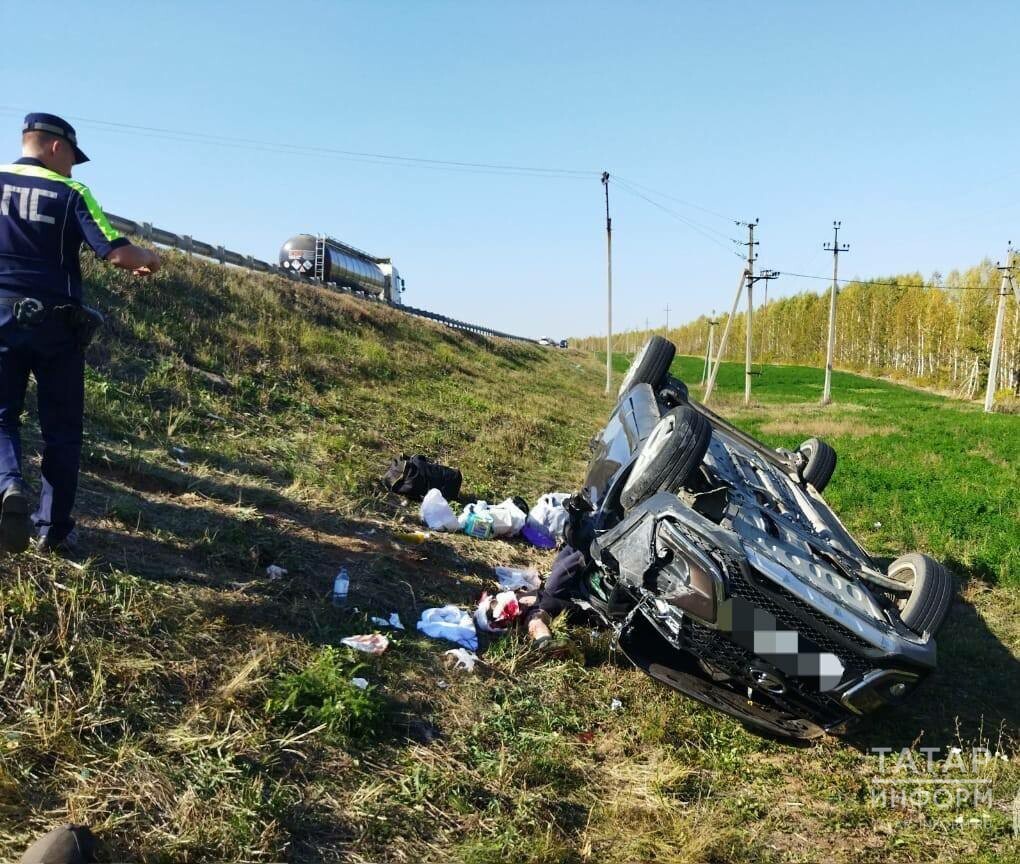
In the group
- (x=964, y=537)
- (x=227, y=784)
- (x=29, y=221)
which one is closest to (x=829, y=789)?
(x=227, y=784)

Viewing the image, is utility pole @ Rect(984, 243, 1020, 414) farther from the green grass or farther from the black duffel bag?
the black duffel bag

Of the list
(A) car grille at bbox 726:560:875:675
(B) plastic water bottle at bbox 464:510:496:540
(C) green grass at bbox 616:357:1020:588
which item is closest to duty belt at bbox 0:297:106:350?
(A) car grille at bbox 726:560:875:675

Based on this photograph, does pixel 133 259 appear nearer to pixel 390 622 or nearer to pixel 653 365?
pixel 390 622

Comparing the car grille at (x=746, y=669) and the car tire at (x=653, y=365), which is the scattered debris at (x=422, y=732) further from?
the car tire at (x=653, y=365)

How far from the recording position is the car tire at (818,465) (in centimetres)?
573

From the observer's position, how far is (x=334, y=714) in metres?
2.97

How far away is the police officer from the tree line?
52.3 meters

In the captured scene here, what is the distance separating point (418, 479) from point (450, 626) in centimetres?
273

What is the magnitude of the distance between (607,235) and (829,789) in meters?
31.1

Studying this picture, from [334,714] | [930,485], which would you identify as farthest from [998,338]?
[334,714]

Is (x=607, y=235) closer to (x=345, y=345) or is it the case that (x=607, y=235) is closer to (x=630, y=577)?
(x=345, y=345)

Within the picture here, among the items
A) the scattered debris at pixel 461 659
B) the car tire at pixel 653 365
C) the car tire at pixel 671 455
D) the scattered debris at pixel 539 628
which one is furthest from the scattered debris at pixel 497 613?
the car tire at pixel 653 365

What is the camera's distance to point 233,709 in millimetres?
2873

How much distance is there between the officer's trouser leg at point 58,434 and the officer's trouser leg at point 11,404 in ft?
0.22
